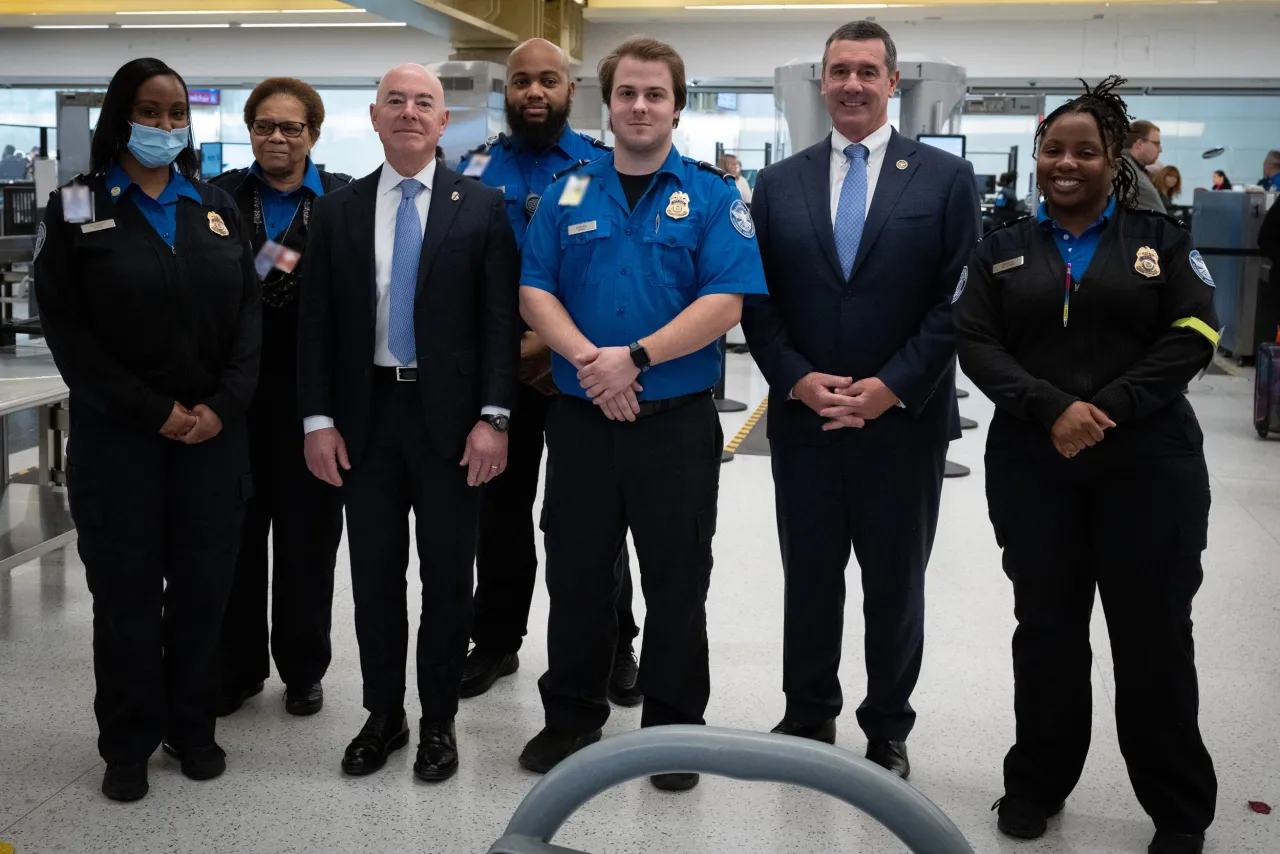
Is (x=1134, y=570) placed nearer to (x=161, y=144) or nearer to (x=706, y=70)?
(x=161, y=144)

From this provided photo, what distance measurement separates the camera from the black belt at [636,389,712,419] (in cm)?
Answer: 270

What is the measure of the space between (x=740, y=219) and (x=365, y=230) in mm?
854

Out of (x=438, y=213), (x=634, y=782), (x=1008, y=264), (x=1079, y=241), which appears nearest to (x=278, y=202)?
(x=438, y=213)

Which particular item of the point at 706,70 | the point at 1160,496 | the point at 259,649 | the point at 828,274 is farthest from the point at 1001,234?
the point at 706,70

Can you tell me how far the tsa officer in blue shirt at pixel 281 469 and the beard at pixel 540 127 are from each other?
1.64ft

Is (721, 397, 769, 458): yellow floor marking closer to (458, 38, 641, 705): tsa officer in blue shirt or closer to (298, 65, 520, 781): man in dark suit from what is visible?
(458, 38, 641, 705): tsa officer in blue shirt

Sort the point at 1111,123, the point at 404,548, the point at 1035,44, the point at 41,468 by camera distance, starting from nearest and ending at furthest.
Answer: the point at 1111,123 → the point at 404,548 → the point at 41,468 → the point at 1035,44

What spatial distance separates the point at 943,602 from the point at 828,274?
1.91m

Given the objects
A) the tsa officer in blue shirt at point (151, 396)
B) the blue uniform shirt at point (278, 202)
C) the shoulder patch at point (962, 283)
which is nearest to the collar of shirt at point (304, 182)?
the blue uniform shirt at point (278, 202)

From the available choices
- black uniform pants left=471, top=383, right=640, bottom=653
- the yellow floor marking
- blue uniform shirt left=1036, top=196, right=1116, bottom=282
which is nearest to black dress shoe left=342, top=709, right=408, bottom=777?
black uniform pants left=471, top=383, right=640, bottom=653

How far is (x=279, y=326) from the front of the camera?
310cm

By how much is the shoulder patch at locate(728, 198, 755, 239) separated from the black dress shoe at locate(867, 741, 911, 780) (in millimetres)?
1243

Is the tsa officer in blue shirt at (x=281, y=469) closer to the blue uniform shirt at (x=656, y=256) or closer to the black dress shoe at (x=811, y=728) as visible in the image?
the blue uniform shirt at (x=656, y=256)

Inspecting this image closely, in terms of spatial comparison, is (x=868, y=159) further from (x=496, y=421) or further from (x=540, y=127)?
(x=496, y=421)
